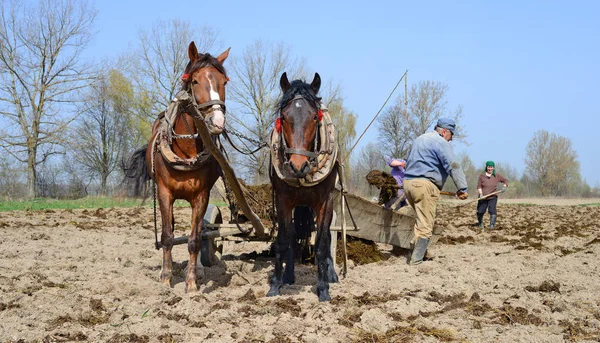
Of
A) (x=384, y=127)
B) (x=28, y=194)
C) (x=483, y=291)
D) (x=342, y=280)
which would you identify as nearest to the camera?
(x=483, y=291)

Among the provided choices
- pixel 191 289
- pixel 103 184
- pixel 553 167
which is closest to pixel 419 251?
pixel 191 289

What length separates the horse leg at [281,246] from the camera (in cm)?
557

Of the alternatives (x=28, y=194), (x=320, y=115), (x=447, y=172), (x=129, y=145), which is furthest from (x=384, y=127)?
(x=320, y=115)

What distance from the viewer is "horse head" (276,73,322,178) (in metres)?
4.98

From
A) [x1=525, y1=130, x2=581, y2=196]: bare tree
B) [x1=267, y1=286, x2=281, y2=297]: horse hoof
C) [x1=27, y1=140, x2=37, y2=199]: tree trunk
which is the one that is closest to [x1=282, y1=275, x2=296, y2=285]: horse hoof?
[x1=267, y1=286, x2=281, y2=297]: horse hoof

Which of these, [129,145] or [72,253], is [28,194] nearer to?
[129,145]

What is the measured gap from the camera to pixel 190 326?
4.19m

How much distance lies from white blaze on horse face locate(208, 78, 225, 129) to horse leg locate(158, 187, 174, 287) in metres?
1.24

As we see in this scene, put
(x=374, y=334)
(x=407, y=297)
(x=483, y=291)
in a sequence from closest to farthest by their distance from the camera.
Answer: (x=374, y=334) < (x=407, y=297) < (x=483, y=291)

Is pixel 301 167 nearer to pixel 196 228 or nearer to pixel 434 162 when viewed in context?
pixel 196 228

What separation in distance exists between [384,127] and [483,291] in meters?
37.7

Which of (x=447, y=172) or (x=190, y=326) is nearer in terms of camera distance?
(x=190, y=326)

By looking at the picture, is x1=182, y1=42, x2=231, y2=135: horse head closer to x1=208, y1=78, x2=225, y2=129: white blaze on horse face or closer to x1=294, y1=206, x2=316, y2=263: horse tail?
x1=208, y1=78, x2=225, y2=129: white blaze on horse face

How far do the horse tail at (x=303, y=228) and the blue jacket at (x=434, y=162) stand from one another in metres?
1.83
